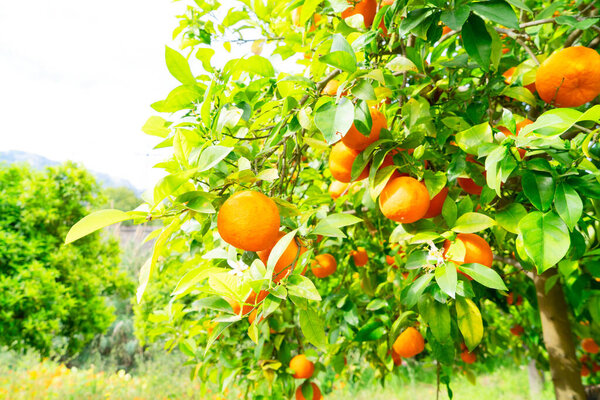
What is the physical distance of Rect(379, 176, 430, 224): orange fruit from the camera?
571 millimetres

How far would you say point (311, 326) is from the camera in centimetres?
58

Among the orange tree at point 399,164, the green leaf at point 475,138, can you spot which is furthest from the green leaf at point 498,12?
the green leaf at point 475,138

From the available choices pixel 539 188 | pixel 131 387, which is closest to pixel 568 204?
pixel 539 188

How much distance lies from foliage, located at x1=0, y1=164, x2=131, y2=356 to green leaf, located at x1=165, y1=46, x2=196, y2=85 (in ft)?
13.6

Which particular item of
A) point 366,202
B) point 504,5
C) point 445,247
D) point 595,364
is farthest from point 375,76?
point 595,364

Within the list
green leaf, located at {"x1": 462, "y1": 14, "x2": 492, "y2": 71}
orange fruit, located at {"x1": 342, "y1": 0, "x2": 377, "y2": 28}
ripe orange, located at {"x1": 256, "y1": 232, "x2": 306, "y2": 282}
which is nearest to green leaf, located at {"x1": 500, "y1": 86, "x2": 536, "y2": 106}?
green leaf, located at {"x1": 462, "y1": 14, "x2": 492, "y2": 71}

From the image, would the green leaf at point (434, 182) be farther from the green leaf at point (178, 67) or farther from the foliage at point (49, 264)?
the foliage at point (49, 264)

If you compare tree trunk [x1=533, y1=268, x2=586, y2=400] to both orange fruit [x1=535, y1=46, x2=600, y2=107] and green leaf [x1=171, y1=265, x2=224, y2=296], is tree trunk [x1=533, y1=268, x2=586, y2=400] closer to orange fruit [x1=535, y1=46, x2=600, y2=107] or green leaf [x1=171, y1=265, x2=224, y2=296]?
orange fruit [x1=535, y1=46, x2=600, y2=107]

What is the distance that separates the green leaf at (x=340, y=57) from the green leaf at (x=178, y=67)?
269 millimetres

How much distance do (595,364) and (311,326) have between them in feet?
10.6

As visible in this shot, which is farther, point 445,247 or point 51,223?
point 51,223

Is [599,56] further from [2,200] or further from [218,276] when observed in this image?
[2,200]

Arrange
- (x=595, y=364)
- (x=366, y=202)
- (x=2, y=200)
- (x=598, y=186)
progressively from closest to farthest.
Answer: (x=598, y=186) → (x=366, y=202) → (x=595, y=364) → (x=2, y=200)

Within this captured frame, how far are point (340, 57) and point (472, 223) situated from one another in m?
0.33
